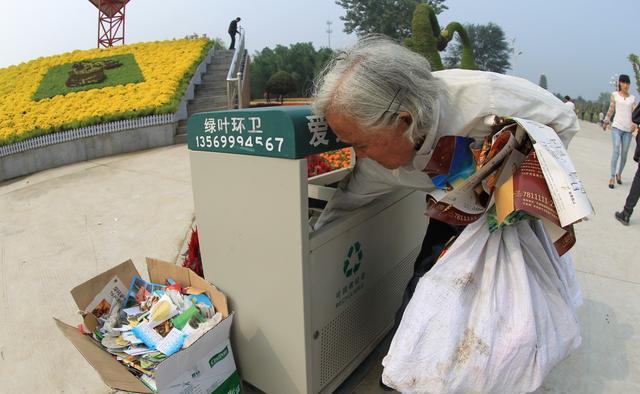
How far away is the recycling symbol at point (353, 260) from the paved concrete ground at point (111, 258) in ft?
1.87

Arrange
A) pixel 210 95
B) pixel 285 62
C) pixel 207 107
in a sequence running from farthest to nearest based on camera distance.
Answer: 1. pixel 285 62
2. pixel 210 95
3. pixel 207 107

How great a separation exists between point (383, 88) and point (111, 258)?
302cm

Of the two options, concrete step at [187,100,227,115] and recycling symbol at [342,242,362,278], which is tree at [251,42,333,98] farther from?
recycling symbol at [342,242,362,278]

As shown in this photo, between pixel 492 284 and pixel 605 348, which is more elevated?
pixel 492 284

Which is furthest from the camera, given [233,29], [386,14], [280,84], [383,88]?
[386,14]

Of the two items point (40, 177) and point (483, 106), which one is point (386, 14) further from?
point (483, 106)

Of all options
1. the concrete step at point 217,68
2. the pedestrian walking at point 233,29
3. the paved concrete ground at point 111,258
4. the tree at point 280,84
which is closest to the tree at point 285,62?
the tree at point 280,84

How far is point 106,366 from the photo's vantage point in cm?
146

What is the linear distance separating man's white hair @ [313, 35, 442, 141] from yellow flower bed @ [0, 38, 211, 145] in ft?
25.0

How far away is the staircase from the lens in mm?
9480

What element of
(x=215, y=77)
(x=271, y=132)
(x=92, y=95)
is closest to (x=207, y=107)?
(x=215, y=77)

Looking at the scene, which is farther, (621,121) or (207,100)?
(207,100)

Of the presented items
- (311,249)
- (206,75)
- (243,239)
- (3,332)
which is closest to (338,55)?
(311,249)

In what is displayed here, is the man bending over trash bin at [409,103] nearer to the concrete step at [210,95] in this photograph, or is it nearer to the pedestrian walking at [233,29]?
the concrete step at [210,95]
